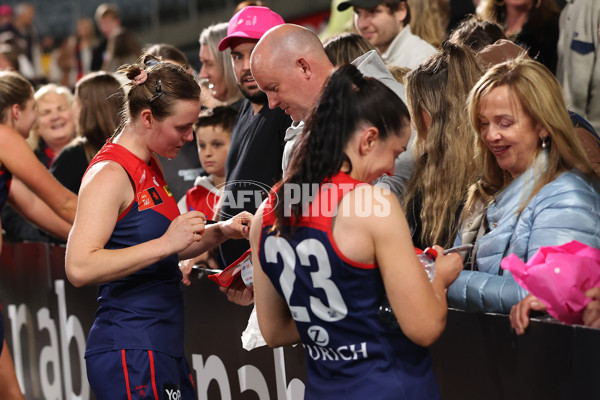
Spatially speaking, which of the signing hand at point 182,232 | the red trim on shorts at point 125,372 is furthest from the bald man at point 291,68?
the red trim on shorts at point 125,372

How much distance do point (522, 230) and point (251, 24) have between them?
1.99m

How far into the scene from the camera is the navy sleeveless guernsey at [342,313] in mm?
2373

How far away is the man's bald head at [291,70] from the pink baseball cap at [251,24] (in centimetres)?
79

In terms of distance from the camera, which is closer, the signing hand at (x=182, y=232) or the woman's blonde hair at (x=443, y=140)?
the signing hand at (x=182, y=232)

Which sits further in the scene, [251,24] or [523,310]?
[251,24]

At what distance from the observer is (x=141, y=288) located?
3.38 metres

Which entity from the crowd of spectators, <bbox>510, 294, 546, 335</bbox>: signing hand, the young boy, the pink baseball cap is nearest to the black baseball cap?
the crowd of spectators

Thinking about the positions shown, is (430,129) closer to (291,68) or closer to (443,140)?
(443,140)

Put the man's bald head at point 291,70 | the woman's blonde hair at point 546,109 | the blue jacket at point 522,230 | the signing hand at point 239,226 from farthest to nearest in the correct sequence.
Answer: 1. the man's bald head at point 291,70
2. the signing hand at point 239,226
3. the woman's blonde hair at point 546,109
4. the blue jacket at point 522,230

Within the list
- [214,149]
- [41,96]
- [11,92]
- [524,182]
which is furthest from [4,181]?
[524,182]

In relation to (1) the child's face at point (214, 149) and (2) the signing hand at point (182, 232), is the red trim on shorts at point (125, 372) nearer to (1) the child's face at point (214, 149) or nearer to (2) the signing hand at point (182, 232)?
(2) the signing hand at point (182, 232)

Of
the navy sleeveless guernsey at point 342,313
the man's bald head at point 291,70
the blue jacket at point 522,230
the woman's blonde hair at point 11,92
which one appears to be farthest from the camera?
the woman's blonde hair at point 11,92

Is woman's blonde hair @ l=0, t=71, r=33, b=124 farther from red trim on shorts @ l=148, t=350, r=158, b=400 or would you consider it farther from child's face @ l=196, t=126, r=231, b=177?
red trim on shorts @ l=148, t=350, r=158, b=400

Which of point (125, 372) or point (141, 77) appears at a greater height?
point (141, 77)
